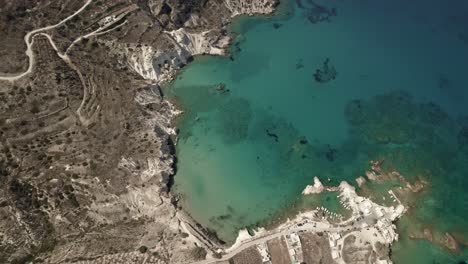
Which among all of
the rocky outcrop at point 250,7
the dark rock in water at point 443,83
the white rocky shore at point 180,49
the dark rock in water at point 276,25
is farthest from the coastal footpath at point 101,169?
the dark rock in water at point 443,83

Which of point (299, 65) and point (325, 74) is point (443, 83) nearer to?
point (325, 74)

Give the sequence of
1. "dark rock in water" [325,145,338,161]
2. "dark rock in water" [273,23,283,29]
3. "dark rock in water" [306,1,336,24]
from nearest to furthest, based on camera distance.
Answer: "dark rock in water" [325,145,338,161] < "dark rock in water" [273,23,283,29] < "dark rock in water" [306,1,336,24]

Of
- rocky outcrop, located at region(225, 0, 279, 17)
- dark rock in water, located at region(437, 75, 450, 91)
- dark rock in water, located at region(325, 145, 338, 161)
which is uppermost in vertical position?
rocky outcrop, located at region(225, 0, 279, 17)

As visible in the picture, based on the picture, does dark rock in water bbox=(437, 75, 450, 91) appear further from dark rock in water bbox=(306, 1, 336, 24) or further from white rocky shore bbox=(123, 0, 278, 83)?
white rocky shore bbox=(123, 0, 278, 83)

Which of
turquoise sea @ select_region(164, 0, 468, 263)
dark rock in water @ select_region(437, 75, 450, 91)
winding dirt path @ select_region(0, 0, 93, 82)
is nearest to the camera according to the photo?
winding dirt path @ select_region(0, 0, 93, 82)

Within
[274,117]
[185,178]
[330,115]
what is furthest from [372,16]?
[185,178]

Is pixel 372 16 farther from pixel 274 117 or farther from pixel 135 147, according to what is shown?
pixel 135 147

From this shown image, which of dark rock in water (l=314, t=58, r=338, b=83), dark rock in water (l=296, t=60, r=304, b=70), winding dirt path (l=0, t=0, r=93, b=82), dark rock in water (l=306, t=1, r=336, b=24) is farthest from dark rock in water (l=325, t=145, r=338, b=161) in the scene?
winding dirt path (l=0, t=0, r=93, b=82)
